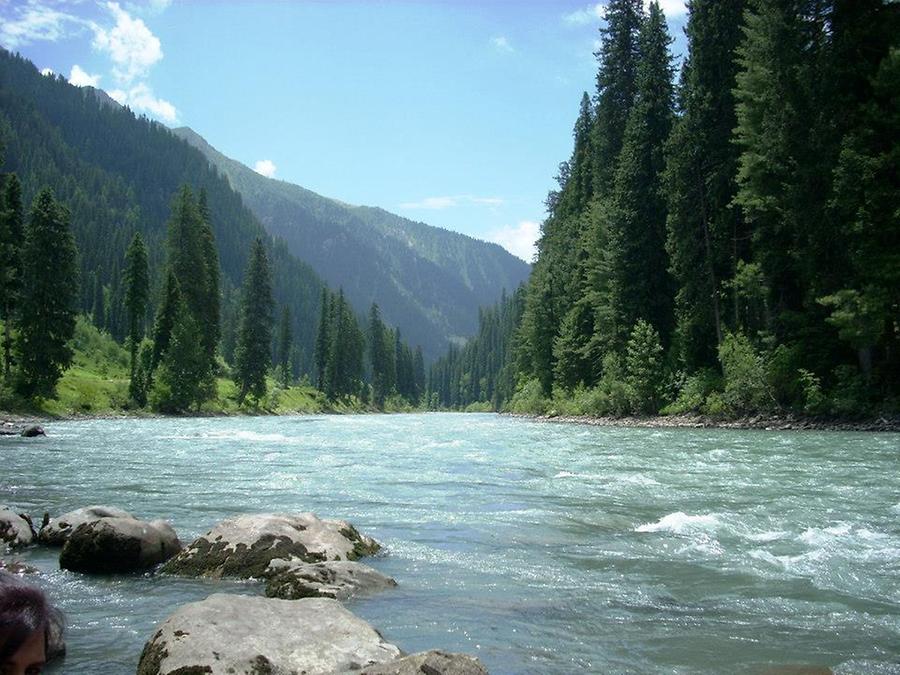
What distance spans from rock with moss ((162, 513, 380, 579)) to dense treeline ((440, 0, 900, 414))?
84.5ft

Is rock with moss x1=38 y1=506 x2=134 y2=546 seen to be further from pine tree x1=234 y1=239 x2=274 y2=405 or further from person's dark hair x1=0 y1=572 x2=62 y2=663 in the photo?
pine tree x1=234 y1=239 x2=274 y2=405

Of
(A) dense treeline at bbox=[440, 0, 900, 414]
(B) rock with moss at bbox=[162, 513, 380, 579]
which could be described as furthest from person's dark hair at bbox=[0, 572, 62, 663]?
(A) dense treeline at bbox=[440, 0, 900, 414]

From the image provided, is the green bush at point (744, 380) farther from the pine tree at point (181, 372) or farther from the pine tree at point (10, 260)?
the pine tree at point (181, 372)

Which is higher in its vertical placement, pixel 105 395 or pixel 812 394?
pixel 812 394

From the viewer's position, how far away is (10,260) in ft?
155

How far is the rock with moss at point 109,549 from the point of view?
9711 millimetres

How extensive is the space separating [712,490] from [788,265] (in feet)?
79.6

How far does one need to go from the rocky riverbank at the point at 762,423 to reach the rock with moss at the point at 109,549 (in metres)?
27.4

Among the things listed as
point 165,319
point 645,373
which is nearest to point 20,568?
point 645,373

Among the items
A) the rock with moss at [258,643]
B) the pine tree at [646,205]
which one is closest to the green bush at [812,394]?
the pine tree at [646,205]

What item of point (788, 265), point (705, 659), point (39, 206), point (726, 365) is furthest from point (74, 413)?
point (705, 659)

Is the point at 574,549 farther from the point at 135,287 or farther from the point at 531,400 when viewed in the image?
the point at 135,287

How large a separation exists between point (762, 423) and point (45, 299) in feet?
152

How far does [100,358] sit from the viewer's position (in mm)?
90250
